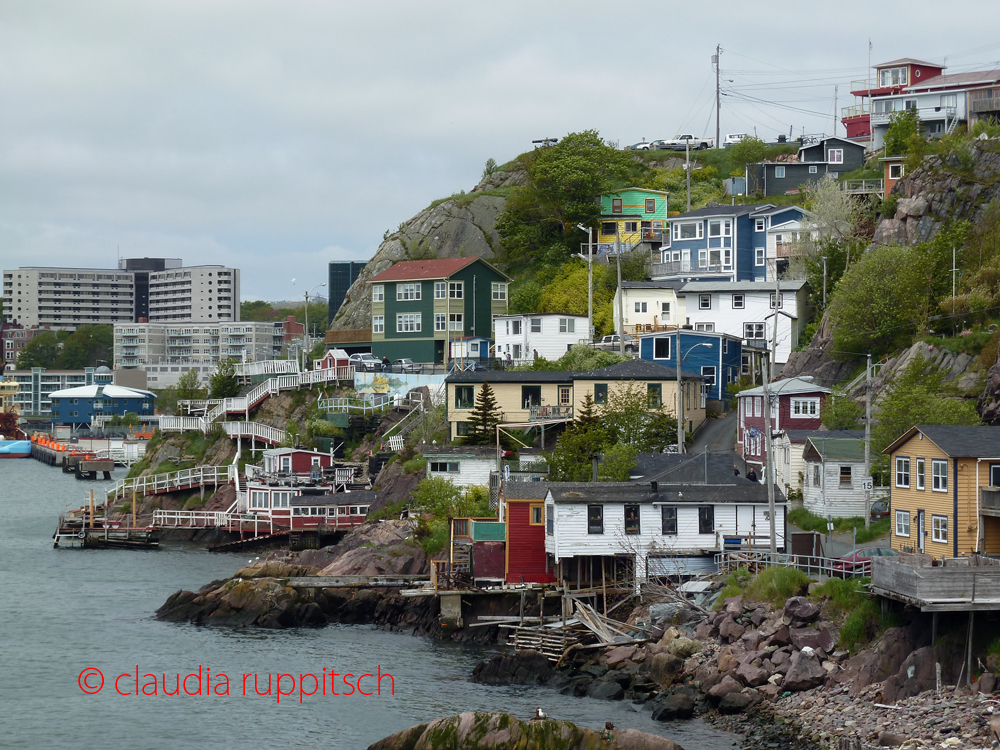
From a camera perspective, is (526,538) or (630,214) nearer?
(526,538)

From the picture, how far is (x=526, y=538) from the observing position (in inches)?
1945

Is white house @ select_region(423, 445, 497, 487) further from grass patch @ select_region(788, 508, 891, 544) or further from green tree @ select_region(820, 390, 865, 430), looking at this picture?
green tree @ select_region(820, 390, 865, 430)

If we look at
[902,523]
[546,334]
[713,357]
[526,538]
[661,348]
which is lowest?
[526,538]

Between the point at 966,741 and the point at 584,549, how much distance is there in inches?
779

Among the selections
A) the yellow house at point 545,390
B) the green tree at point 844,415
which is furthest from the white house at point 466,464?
the green tree at point 844,415

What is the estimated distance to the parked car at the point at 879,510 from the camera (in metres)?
51.1

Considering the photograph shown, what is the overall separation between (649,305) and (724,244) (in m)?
8.50

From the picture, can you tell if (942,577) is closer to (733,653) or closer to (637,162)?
(733,653)

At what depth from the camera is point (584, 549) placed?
47.4 meters

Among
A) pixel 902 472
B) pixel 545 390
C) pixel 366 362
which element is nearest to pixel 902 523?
pixel 902 472

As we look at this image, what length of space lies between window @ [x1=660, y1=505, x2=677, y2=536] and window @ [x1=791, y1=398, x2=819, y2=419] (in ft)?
60.7

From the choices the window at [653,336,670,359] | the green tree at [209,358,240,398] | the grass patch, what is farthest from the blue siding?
the green tree at [209,358,240,398]

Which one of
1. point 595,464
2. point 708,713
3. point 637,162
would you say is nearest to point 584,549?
point 595,464

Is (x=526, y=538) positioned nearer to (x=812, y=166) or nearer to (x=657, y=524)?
(x=657, y=524)
